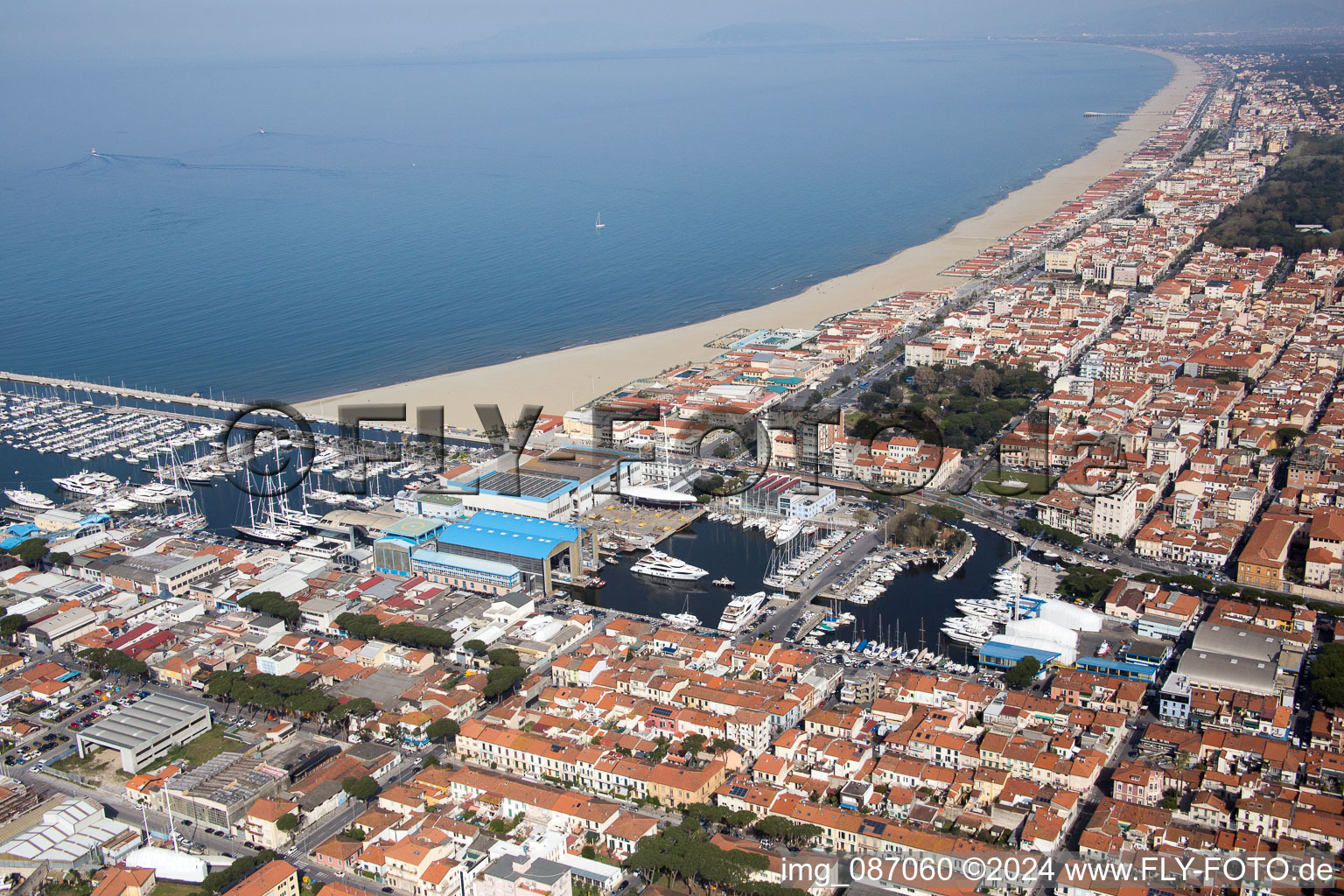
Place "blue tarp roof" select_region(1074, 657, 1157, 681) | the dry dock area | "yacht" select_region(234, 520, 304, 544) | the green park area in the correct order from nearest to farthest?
"blue tarp roof" select_region(1074, 657, 1157, 681), the dry dock area, "yacht" select_region(234, 520, 304, 544), the green park area

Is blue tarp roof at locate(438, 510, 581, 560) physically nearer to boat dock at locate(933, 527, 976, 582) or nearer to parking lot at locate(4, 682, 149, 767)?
parking lot at locate(4, 682, 149, 767)

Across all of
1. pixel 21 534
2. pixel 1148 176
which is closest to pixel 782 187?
pixel 1148 176

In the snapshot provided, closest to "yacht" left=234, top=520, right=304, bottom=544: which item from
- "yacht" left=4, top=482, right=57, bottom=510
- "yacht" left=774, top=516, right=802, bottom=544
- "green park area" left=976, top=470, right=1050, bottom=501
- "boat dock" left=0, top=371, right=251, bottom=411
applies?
"yacht" left=4, top=482, right=57, bottom=510

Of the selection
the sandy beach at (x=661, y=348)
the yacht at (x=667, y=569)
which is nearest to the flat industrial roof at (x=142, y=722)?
the yacht at (x=667, y=569)

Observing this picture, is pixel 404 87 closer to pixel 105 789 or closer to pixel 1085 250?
pixel 1085 250

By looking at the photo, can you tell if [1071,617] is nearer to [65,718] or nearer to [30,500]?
[65,718]

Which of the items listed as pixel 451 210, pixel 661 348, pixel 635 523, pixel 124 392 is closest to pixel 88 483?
pixel 124 392

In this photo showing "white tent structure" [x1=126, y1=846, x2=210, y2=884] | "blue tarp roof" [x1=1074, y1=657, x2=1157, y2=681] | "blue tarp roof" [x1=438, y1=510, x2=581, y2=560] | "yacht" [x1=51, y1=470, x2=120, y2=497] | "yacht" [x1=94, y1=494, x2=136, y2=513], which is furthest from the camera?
"yacht" [x1=51, y1=470, x2=120, y2=497]
